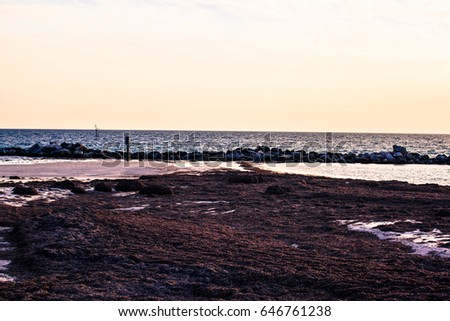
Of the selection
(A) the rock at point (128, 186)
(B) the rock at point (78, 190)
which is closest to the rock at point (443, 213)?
(A) the rock at point (128, 186)

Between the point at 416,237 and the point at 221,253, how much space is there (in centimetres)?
483

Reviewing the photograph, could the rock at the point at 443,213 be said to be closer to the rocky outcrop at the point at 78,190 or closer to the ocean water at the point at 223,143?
the rocky outcrop at the point at 78,190

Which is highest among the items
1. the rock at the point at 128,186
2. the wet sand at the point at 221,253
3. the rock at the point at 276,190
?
the rock at the point at 128,186

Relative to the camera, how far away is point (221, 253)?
1032 cm

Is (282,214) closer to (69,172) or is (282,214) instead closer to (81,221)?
(81,221)

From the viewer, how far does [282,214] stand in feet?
52.1

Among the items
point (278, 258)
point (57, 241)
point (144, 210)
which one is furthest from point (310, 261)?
point (144, 210)

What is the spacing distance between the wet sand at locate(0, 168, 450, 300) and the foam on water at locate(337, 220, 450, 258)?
0.55ft

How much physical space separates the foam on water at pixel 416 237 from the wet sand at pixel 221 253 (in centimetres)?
17

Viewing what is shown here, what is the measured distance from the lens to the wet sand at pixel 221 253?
8117 mm

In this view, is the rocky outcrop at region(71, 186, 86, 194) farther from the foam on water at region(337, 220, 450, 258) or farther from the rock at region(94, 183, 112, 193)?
the foam on water at region(337, 220, 450, 258)

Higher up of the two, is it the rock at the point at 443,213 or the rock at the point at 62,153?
the rock at the point at 62,153

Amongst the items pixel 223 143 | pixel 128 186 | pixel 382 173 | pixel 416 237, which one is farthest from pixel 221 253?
pixel 223 143

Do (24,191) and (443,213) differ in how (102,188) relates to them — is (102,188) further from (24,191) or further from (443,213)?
(443,213)
